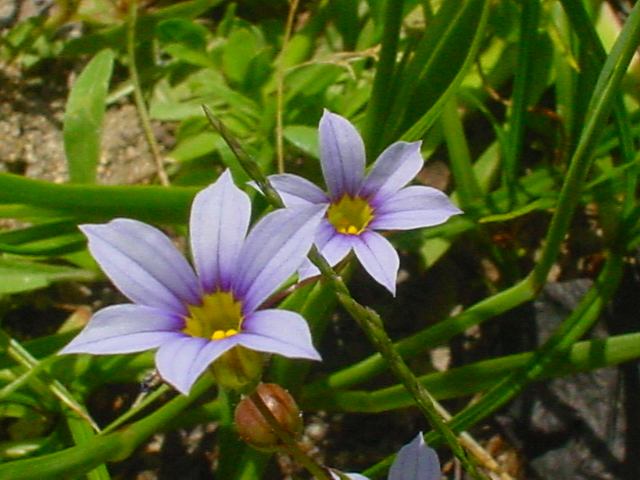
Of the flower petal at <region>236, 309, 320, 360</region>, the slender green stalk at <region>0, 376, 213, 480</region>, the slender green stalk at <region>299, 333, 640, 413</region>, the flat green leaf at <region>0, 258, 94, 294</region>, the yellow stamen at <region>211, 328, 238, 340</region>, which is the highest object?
the flower petal at <region>236, 309, 320, 360</region>

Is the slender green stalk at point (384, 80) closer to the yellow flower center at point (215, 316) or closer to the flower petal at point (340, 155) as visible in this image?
the flower petal at point (340, 155)

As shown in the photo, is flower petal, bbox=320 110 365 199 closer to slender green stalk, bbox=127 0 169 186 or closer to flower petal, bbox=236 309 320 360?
flower petal, bbox=236 309 320 360

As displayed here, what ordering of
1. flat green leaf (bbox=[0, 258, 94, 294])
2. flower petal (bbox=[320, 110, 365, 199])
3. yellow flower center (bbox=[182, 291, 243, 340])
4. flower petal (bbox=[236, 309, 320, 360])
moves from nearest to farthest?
flower petal (bbox=[236, 309, 320, 360])
yellow flower center (bbox=[182, 291, 243, 340])
flower petal (bbox=[320, 110, 365, 199])
flat green leaf (bbox=[0, 258, 94, 294])

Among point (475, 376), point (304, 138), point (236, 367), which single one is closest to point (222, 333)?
point (236, 367)

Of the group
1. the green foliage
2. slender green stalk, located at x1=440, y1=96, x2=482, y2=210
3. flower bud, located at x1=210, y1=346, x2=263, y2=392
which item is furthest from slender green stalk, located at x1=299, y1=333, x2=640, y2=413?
flower bud, located at x1=210, y1=346, x2=263, y2=392

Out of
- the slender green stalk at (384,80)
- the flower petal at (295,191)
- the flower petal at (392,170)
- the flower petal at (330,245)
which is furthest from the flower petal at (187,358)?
the slender green stalk at (384,80)
